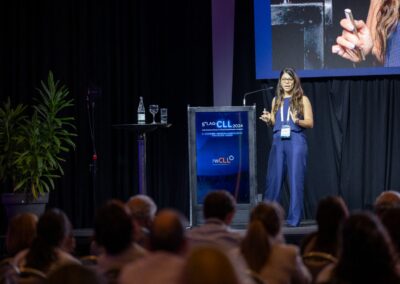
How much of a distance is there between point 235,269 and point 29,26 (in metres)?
Result: 7.19

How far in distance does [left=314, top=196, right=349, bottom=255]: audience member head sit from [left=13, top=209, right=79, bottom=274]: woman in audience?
3.50 ft

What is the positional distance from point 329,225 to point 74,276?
1616mm

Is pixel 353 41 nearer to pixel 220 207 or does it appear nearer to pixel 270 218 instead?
pixel 220 207

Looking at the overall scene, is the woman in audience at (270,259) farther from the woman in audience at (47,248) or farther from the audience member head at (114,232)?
the woman in audience at (47,248)

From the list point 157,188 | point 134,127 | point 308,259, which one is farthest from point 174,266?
point 157,188

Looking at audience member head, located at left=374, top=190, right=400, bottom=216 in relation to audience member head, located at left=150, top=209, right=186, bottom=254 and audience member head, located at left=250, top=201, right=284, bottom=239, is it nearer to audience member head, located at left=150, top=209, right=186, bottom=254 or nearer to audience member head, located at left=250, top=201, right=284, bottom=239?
audience member head, located at left=250, top=201, right=284, bottom=239

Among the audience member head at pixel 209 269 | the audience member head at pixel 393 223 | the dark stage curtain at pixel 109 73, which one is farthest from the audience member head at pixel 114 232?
the dark stage curtain at pixel 109 73

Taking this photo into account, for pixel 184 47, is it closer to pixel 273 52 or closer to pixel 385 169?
pixel 273 52

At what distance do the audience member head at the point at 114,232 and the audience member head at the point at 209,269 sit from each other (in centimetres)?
120

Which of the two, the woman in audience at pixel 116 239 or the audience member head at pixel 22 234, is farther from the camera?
the audience member head at pixel 22 234

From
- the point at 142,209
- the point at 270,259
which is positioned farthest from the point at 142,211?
the point at 270,259

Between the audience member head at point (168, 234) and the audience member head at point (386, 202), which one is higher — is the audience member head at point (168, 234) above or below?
above

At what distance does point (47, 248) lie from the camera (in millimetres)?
2924

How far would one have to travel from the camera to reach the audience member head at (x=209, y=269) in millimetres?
1552
